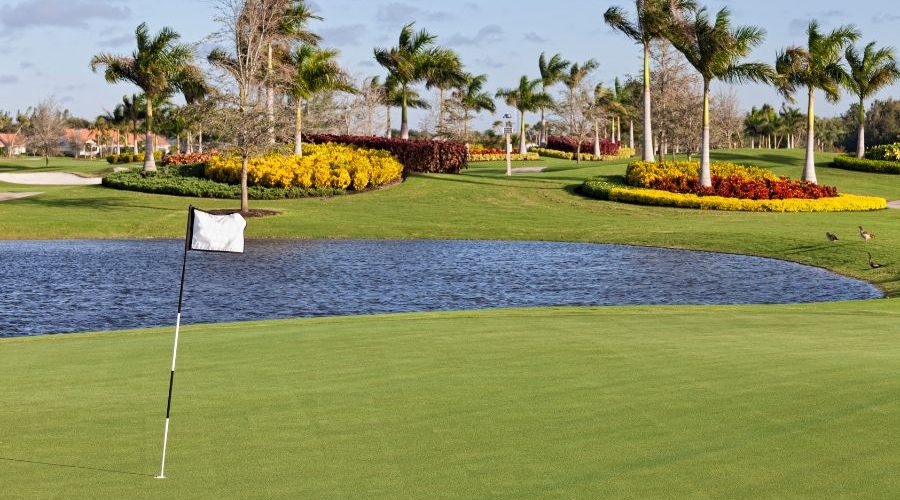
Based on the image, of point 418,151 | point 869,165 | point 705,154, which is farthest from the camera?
point 869,165

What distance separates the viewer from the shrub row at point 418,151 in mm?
58500

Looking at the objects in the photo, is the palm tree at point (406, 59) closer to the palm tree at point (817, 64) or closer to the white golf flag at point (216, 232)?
the palm tree at point (817, 64)

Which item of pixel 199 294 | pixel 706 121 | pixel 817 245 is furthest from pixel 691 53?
pixel 199 294

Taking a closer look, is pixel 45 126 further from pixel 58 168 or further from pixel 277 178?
pixel 277 178

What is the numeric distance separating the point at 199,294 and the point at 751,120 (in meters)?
131

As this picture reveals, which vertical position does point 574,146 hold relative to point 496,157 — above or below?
above

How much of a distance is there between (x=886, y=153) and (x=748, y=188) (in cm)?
2163

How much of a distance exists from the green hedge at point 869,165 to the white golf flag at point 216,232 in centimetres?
6092

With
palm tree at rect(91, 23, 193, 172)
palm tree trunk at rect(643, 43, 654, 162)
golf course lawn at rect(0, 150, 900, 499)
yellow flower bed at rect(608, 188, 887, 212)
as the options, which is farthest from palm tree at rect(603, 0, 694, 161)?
golf course lawn at rect(0, 150, 900, 499)

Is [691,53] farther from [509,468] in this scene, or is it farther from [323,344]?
[509,468]

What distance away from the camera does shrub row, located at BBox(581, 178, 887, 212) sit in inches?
1773

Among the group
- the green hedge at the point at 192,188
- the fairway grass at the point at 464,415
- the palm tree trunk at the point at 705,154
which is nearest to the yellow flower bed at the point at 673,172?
the palm tree trunk at the point at 705,154

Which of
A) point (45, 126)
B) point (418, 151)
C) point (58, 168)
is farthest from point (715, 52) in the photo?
point (45, 126)

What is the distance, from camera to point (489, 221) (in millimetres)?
41469
